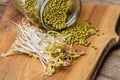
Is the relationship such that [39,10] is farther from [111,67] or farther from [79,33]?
[111,67]

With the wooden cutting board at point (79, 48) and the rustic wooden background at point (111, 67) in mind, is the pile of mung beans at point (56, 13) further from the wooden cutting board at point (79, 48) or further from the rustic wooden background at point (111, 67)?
the rustic wooden background at point (111, 67)

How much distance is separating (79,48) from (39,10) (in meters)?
0.16

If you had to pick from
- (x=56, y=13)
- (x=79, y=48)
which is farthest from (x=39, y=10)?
(x=79, y=48)

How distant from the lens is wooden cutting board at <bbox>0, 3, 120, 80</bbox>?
91 cm

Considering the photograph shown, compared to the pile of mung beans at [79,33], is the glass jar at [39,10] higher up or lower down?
higher up

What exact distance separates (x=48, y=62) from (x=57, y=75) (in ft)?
0.14

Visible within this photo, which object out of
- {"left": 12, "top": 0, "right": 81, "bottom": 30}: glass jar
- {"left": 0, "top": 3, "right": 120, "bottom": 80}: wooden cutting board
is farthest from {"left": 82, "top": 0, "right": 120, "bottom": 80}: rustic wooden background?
{"left": 12, "top": 0, "right": 81, "bottom": 30}: glass jar

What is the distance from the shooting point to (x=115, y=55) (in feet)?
3.26

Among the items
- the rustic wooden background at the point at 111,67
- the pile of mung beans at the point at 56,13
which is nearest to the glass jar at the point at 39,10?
the pile of mung beans at the point at 56,13

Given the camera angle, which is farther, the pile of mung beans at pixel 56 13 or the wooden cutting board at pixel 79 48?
the pile of mung beans at pixel 56 13

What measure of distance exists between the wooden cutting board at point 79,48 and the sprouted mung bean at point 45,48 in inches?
0.6

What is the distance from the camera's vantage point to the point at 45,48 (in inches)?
37.3

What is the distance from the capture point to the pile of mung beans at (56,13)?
102 cm

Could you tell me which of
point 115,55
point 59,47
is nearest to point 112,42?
point 115,55
